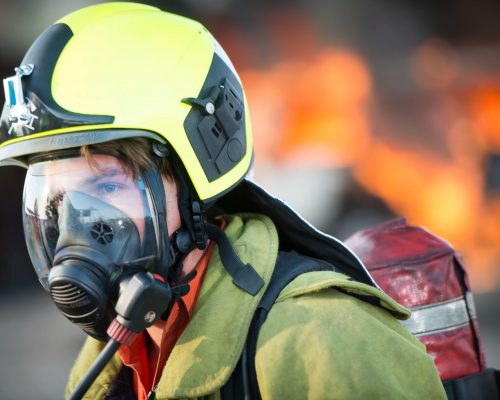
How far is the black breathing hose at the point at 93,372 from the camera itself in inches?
81.4

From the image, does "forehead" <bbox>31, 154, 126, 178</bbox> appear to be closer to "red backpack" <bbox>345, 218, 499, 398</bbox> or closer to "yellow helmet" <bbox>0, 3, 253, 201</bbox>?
"yellow helmet" <bbox>0, 3, 253, 201</bbox>

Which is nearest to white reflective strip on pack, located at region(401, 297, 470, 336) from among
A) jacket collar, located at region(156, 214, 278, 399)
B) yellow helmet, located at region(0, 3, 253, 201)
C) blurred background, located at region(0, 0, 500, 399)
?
jacket collar, located at region(156, 214, 278, 399)

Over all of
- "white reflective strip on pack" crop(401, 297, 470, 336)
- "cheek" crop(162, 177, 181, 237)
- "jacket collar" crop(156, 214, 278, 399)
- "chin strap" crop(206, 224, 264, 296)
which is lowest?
"white reflective strip on pack" crop(401, 297, 470, 336)

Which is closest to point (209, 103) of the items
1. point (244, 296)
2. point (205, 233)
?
point (205, 233)

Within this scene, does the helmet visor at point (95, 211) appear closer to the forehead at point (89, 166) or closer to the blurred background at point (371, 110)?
the forehead at point (89, 166)

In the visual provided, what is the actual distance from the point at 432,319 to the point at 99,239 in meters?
1.06

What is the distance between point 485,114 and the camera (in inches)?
359

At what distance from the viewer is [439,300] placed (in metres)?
2.60

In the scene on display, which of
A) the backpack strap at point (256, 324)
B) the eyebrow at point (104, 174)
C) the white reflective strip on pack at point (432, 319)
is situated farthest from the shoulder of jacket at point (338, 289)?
the eyebrow at point (104, 174)

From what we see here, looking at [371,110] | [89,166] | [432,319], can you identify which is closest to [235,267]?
[89,166]

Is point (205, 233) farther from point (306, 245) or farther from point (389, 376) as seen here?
point (389, 376)

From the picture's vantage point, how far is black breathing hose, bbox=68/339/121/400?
81.4 inches

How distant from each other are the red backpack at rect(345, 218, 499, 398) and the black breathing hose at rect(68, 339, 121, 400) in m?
0.93

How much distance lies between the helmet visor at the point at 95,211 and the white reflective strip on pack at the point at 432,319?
86 centimetres
